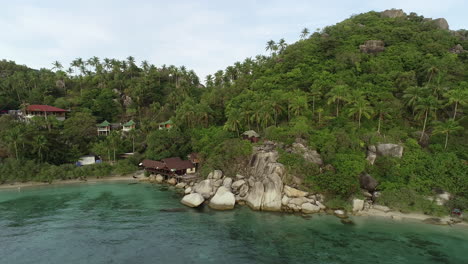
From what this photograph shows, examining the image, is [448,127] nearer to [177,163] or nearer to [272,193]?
[272,193]

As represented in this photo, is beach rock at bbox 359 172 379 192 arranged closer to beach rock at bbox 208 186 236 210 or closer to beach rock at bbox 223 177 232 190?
beach rock at bbox 208 186 236 210

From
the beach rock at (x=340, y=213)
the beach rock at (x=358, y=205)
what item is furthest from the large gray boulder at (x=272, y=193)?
the beach rock at (x=358, y=205)

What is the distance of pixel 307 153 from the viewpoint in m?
30.0

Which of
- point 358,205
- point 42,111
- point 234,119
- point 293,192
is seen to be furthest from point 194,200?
point 42,111

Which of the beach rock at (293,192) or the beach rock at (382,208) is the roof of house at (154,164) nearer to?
the beach rock at (293,192)

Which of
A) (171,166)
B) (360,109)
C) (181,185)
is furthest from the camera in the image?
(171,166)

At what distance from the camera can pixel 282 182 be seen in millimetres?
28172

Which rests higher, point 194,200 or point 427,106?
point 427,106

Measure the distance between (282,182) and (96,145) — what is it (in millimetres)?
39440

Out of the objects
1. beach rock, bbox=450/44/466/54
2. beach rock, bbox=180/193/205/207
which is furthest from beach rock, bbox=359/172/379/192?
beach rock, bbox=450/44/466/54

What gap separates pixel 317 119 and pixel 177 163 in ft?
84.5

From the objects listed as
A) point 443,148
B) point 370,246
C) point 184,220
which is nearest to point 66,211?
point 184,220

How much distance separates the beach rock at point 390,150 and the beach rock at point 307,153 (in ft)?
26.9

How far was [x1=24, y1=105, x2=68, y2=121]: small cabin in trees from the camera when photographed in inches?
2164
